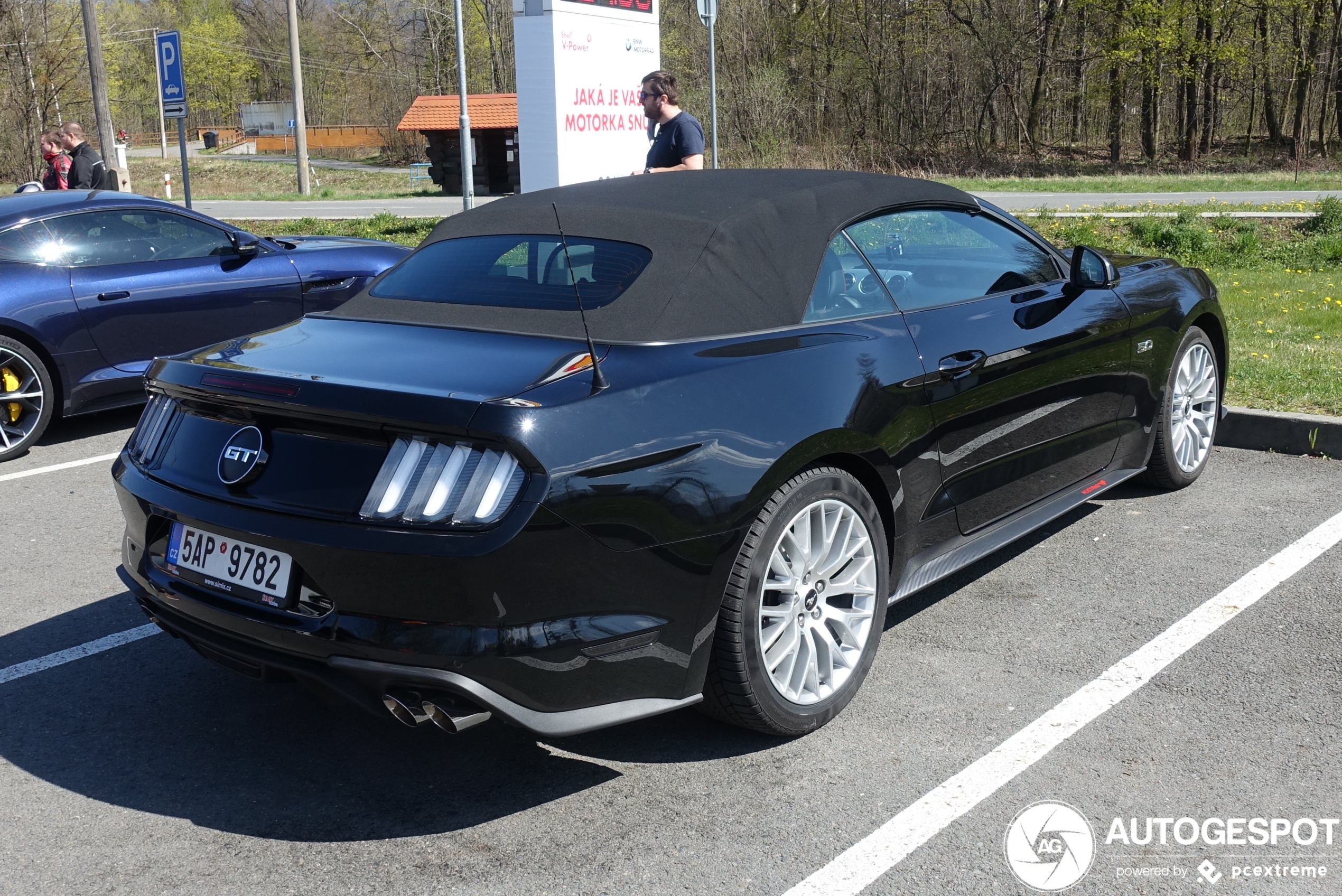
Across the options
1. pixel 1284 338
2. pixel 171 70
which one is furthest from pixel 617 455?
pixel 171 70

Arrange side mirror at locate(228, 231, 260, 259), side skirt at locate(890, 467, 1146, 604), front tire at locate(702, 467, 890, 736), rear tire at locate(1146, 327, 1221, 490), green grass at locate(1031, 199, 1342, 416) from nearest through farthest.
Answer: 1. front tire at locate(702, 467, 890, 736)
2. side skirt at locate(890, 467, 1146, 604)
3. rear tire at locate(1146, 327, 1221, 490)
4. green grass at locate(1031, 199, 1342, 416)
5. side mirror at locate(228, 231, 260, 259)

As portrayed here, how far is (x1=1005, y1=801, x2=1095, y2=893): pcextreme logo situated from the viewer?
8.75 ft

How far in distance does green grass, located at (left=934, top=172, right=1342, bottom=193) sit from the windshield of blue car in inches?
864

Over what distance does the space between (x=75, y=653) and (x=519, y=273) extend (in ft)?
6.74

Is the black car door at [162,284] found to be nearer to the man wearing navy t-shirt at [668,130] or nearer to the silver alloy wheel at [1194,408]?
the man wearing navy t-shirt at [668,130]

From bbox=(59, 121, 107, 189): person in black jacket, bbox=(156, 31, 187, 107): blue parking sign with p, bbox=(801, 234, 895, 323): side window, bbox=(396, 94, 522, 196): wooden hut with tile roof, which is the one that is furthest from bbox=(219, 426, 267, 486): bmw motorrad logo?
bbox=(396, 94, 522, 196): wooden hut with tile roof

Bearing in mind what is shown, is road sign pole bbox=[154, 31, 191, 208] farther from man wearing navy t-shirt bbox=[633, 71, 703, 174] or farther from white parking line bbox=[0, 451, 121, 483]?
white parking line bbox=[0, 451, 121, 483]

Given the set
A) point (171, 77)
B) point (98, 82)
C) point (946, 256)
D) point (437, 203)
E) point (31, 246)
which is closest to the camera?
point (946, 256)

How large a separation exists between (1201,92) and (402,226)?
1142 inches

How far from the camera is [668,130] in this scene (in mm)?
8734

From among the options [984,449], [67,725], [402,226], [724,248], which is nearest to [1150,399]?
[984,449]

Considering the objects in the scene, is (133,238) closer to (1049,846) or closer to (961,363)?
(961,363)

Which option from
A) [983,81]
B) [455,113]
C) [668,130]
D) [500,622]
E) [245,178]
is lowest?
[500,622]

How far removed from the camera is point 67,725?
138 inches
